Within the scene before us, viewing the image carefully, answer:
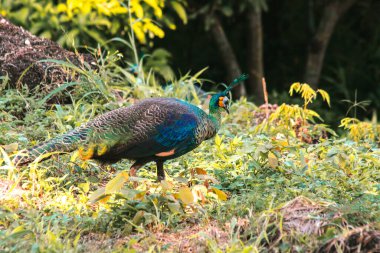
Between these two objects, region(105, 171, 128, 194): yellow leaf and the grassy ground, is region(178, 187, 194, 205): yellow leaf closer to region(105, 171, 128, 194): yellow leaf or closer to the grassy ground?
the grassy ground

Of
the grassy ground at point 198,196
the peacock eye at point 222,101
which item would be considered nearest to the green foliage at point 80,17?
the grassy ground at point 198,196

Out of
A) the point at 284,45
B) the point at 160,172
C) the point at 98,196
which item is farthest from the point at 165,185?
the point at 284,45

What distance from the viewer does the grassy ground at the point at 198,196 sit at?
14.6ft

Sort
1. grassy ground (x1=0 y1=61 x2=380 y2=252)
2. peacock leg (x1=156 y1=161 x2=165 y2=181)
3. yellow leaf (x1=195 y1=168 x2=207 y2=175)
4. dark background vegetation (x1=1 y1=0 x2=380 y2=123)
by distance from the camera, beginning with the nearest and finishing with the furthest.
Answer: grassy ground (x1=0 y1=61 x2=380 y2=252) → yellow leaf (x1=195 y1=168 x2=207 y2=175) → peacock leg (x1=156 y1=161 x2=165 y2=181) → dark background vegetation (x1=1 y1=0 x2=380 y2=123)

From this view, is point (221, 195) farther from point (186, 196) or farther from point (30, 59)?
point (30, 59)

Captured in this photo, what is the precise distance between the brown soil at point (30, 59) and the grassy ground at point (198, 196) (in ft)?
1.07

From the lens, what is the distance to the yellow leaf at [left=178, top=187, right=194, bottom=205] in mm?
4941

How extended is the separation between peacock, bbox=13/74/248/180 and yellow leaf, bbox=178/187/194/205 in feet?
1.74

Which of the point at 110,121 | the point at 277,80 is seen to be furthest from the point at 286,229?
the point at 277,80

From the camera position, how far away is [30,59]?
7547 mm

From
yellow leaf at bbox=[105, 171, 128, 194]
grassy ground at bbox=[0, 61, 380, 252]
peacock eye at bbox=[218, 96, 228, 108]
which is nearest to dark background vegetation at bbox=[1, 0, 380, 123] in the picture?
grassy ground at bbox=[0, 61, 380, 252]

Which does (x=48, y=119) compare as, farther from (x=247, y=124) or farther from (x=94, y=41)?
(x=94, y=41)

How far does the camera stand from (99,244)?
4578mm

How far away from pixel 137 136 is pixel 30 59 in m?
2.53
